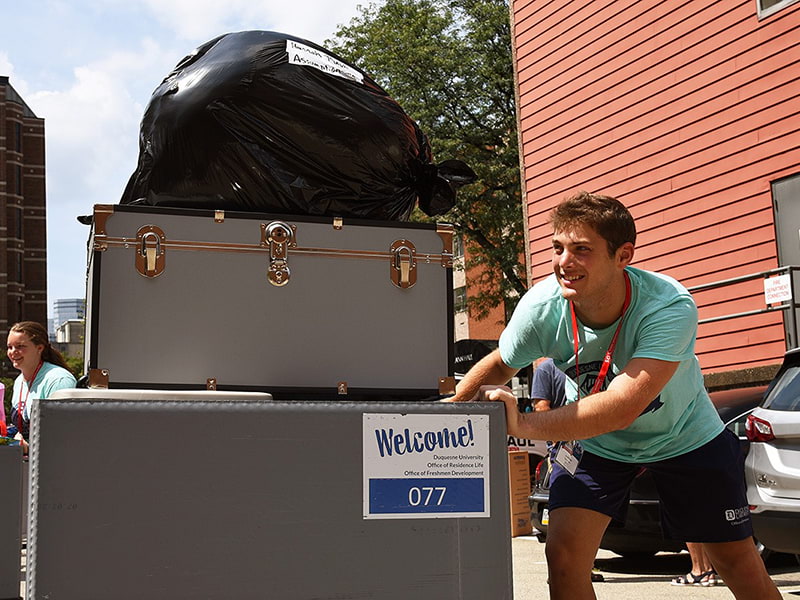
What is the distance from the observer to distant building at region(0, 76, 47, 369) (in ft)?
225

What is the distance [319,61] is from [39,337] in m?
3.27

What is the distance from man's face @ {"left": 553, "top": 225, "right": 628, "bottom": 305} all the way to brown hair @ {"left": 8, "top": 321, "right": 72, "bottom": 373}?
4.13m

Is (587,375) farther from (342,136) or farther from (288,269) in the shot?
(342,136)

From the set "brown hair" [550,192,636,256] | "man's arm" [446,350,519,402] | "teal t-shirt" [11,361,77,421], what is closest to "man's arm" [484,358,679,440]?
"brown hair" [550,192,636,256]

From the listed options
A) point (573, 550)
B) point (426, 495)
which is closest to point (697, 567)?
point (573, 550)

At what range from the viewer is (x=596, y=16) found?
12.5 meters

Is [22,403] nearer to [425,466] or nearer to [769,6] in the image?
[425,466]

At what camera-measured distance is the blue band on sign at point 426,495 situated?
2.29 m

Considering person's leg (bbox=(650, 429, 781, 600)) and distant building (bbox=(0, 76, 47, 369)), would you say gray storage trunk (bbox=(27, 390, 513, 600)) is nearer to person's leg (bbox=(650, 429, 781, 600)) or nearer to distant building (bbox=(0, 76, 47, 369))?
person's leg (bbox=(650, 429, 781, 600))

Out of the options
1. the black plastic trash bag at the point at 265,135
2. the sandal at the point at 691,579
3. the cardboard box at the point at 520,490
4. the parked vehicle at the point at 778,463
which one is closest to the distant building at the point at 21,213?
the cardboard box at the point at 520,490

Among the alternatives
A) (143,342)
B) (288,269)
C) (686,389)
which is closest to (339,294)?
(288,269)

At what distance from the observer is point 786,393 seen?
5688mm

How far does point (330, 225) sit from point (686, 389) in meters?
1.36

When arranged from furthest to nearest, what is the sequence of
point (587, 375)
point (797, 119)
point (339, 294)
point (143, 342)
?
point (797, 119) → point (339, 294) → point (143, 342) → point (587, 375)
